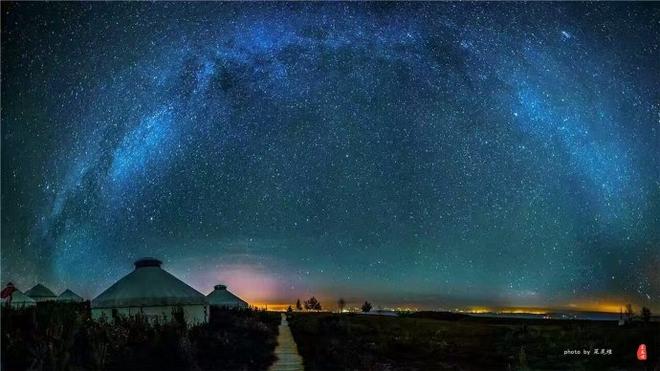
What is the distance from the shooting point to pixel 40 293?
4206 centimetres

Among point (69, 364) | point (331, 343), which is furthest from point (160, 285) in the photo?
point (69, 364)

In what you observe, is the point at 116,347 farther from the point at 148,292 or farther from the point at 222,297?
the point at 222,297

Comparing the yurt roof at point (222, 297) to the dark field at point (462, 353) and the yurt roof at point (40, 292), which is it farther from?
the dark field at point (462, 353)

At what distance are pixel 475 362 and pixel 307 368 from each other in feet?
20.4

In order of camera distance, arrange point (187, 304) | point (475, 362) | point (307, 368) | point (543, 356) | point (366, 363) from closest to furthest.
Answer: point (307, 368)
point (366, 363)
point (475, 362)
point (543, 356)
point (187, 304)

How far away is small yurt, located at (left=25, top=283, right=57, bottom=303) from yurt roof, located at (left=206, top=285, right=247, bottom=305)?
1137cm

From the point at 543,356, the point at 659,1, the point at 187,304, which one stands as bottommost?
the point at 543,356

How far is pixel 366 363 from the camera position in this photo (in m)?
15.2

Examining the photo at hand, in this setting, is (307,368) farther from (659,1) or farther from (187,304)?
(659,1)

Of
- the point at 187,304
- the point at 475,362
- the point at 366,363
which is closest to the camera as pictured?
the point at 366,363

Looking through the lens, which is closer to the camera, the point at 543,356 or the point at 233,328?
the point at 543,356

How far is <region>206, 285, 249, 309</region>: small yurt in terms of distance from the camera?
43.0m

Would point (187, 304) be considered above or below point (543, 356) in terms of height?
above

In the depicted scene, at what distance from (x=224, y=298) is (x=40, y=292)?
13.2 m
